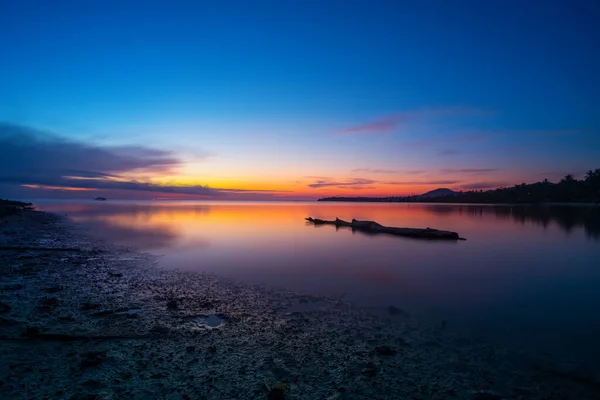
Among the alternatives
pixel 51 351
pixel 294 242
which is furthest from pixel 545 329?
pixel 294 242

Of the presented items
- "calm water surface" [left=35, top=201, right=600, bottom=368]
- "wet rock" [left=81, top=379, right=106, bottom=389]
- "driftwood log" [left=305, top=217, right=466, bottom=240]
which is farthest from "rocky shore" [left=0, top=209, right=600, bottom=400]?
"driftwood log" [left=305, top=217, right=466, bottom=240]

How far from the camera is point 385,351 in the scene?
6766 millimetres

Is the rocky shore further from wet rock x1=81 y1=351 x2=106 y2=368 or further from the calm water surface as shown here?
the calm water surface

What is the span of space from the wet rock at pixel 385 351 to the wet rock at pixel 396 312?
2.74 meters

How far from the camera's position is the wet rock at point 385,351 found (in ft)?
22.1

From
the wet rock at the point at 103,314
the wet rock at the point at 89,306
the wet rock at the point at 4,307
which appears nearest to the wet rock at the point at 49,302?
the wet rock at the point at 4,307

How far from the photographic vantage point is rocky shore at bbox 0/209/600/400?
5406mm

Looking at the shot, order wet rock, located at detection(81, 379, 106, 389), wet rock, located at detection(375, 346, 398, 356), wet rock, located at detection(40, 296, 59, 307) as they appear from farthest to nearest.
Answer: wet rock, located at detection(40, 296, 59, 307)
wet rock, located at detection(375, 346, 398, 356)
wet rock, located at detection(81, 379, 106, 389)

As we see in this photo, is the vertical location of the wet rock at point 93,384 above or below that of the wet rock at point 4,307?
below

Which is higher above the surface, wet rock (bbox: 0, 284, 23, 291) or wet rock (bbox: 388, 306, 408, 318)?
wet rock (bbox: 0, 284, 23, 291)

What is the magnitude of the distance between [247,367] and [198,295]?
566 cm

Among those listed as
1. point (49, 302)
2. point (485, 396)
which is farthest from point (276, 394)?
point (49, 302)

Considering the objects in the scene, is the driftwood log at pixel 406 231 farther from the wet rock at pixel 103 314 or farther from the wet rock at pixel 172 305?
the wet rock at pixel 103 314

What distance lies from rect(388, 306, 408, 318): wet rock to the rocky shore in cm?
6
